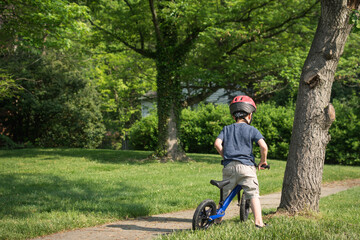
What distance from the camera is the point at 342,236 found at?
4.13 m

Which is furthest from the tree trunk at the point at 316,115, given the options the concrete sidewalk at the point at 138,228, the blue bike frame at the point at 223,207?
the concrete sidewalk at the point at 138,228

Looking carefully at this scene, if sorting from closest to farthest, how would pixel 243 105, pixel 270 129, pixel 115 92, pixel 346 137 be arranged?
pixel 243 105 < pixel 346 137 < pixel 270 129 < pixel 115 92

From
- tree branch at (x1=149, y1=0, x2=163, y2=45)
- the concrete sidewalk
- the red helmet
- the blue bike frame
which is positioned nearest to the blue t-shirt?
the red helmet

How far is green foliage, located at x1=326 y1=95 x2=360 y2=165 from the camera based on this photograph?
654 inches

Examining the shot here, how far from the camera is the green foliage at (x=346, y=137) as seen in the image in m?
16.6

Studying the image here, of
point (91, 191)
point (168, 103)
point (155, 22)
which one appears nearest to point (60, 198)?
point (91, 191)

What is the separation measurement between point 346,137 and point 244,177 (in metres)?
14.1

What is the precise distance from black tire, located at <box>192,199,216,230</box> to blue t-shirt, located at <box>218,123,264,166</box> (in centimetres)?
59

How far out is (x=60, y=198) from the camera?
24.2 feet

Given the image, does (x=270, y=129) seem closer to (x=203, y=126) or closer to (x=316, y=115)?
(x=203, y=126)

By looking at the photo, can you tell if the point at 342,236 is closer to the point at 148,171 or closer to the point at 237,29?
the point at 148,171

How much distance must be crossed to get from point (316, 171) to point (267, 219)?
100cm

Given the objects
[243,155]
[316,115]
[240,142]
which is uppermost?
[316,115]

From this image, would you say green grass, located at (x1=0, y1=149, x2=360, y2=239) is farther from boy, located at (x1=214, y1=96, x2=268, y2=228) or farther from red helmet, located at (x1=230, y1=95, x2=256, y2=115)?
red helmet, located at (x1=230, y1=95, x2=256, y2=115)
